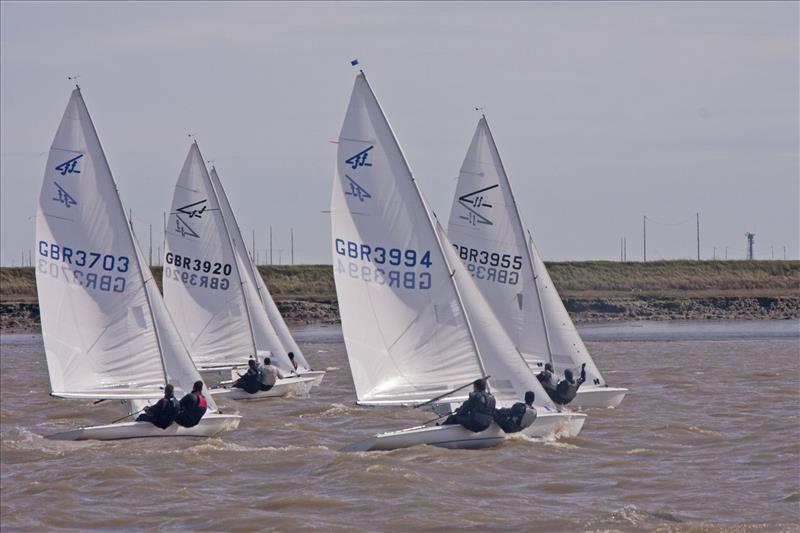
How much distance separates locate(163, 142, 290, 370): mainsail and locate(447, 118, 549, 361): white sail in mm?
7070

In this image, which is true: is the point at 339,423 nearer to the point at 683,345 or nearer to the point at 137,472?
the point at 137,472

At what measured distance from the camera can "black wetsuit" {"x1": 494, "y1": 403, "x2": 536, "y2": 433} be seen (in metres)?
23.5

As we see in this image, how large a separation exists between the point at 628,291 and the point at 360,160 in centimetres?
5440

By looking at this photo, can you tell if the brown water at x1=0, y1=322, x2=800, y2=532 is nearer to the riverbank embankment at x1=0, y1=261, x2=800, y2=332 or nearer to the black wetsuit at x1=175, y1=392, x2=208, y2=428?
the black wetsuit at x1=175, y1=392, x2=208, y2=428

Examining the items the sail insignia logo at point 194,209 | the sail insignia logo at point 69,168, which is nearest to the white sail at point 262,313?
the sail insignia logo at point 194,209

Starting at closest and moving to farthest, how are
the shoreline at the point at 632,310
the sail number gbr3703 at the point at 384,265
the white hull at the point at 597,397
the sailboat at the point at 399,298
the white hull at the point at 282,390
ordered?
the sailboat at the point at 399,298
the sail number gbr3703 at the point at 384,265
the white hull at the point at 597,397
the white hull at the point at 282,390
the shoreline at the point at 632,310

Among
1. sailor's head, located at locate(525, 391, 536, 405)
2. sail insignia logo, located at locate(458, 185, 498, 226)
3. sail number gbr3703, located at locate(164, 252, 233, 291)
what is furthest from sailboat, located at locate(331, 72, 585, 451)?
sail number gbr3703, located at locate(164, 252, 233, 291)

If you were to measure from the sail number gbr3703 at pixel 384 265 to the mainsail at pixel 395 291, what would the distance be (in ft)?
0.06

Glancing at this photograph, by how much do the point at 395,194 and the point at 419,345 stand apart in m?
2.71

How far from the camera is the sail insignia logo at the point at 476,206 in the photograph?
32375 millimetres

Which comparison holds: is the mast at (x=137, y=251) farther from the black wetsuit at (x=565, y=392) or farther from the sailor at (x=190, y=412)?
the black wetsuit at (x=565, y=392)

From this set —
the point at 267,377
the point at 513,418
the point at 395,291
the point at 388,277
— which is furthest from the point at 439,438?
the point at 267,377

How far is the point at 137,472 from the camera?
22.9 m

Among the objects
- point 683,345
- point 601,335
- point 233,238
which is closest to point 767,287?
point 601,335
